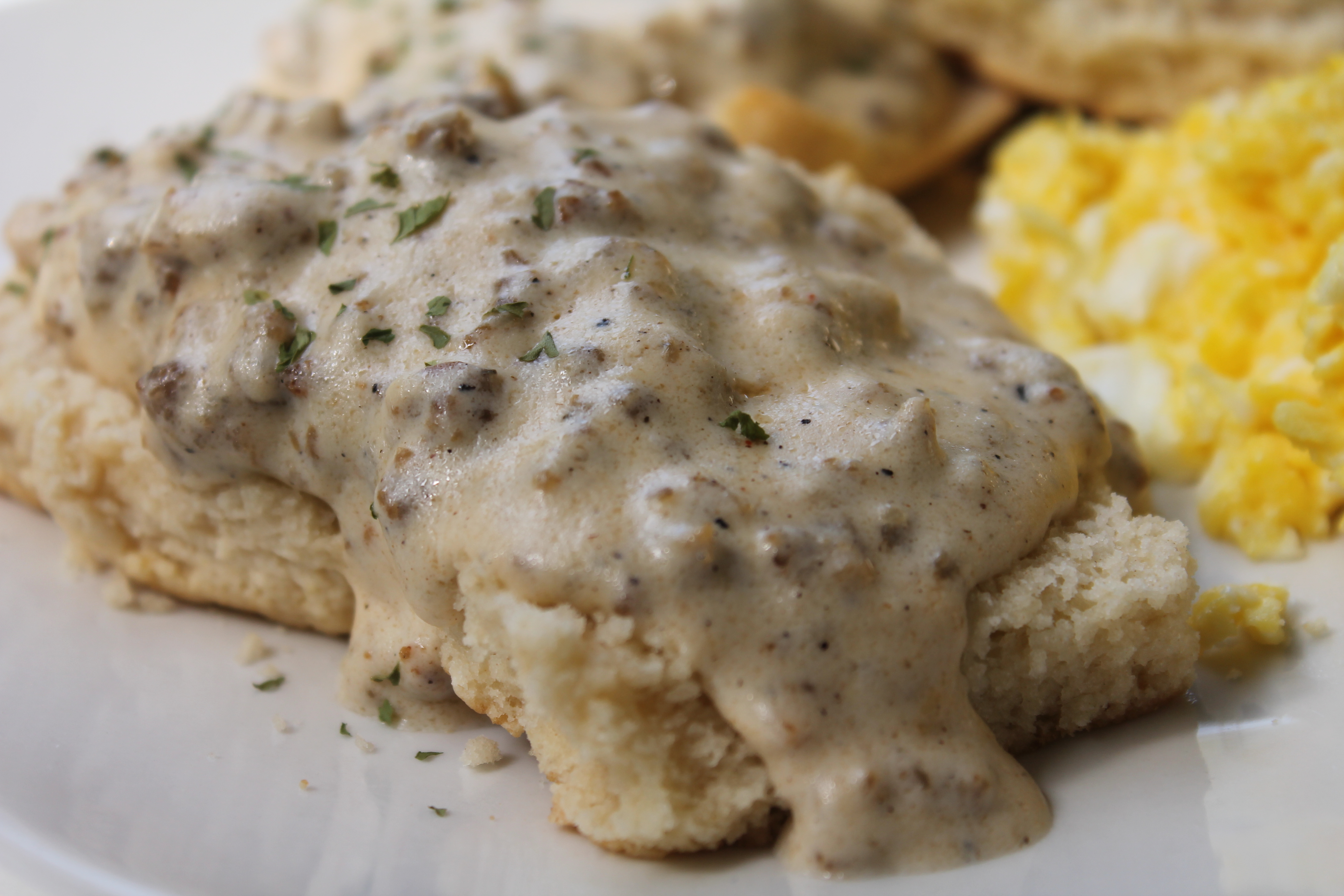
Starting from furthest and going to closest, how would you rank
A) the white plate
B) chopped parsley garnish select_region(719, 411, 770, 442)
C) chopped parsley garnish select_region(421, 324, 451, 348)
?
chopped parsley garnish select_region(421, 324, 451, 348) → chopped parsley garnish select_region(719, 411, 770, 442) → the white plate

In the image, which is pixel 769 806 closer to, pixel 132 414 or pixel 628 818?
pixel 628 818

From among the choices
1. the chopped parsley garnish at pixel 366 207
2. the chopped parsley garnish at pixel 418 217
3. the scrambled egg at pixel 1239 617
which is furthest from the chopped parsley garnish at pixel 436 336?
the scrambled egg at pixel 1239 617

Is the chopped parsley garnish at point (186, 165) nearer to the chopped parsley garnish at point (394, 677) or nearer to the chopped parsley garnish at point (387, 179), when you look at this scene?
the chopped parsley garnish at point (387, 179)

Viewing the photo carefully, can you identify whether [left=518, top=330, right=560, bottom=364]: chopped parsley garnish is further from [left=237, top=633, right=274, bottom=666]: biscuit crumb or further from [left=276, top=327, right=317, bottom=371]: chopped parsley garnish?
[left=237, top=633, right=274, bottom=666]: biscuit crumb

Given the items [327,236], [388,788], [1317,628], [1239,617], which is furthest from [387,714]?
[1317,628]

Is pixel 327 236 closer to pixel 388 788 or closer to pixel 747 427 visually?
pixel 747 427

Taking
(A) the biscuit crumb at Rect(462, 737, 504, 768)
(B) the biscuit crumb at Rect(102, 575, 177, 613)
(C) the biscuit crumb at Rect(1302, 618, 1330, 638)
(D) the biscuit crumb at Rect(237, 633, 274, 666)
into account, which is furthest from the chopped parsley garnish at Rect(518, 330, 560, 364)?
(C) the biscuit crumb at Rect(1302, 618, 1330, 638)
